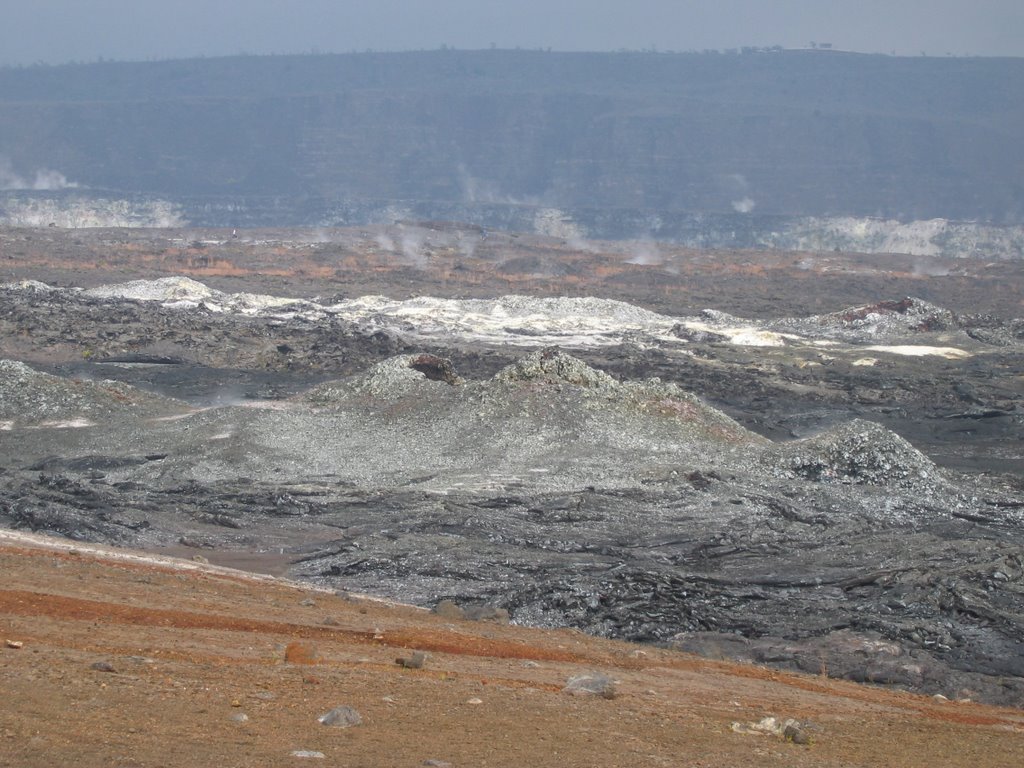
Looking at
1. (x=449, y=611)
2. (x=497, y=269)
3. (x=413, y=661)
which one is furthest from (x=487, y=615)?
(x=497, y=269)

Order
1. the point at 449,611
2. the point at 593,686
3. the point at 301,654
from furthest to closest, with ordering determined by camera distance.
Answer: the point at 449,611, the point at 301,654, the point at 593,686

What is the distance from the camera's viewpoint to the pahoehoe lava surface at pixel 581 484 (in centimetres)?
1586

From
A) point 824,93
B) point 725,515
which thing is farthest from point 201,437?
point 824,93

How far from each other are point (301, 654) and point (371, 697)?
1.51 m

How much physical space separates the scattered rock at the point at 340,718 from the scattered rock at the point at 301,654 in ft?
6.22

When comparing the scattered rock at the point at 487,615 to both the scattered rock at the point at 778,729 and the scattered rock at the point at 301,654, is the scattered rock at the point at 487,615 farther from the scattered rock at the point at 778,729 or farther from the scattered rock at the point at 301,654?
the scattered rock at the point at 778,729

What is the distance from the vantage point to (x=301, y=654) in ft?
34.0

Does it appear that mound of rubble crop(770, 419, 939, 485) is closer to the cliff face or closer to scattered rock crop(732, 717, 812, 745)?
scattered rock crop(732, 717, 812, 745)

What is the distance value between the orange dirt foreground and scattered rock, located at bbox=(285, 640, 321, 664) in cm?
4

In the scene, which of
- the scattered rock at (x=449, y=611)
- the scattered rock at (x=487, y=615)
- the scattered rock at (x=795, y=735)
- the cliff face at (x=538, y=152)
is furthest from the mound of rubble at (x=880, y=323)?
the cliff face at (x=538, y=152)

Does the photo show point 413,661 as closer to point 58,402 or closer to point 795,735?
point 795,735

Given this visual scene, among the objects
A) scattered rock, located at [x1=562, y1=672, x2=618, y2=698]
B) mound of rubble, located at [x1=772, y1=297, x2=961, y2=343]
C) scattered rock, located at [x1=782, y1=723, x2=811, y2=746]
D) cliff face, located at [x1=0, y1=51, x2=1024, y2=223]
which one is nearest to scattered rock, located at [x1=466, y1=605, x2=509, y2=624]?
scattered rock, located at [x1=562, y1=672, x2=618, y2=698]

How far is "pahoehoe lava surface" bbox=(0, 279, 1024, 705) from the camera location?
15.9m

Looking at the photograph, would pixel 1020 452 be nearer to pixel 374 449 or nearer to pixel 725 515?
pixel 725 515
